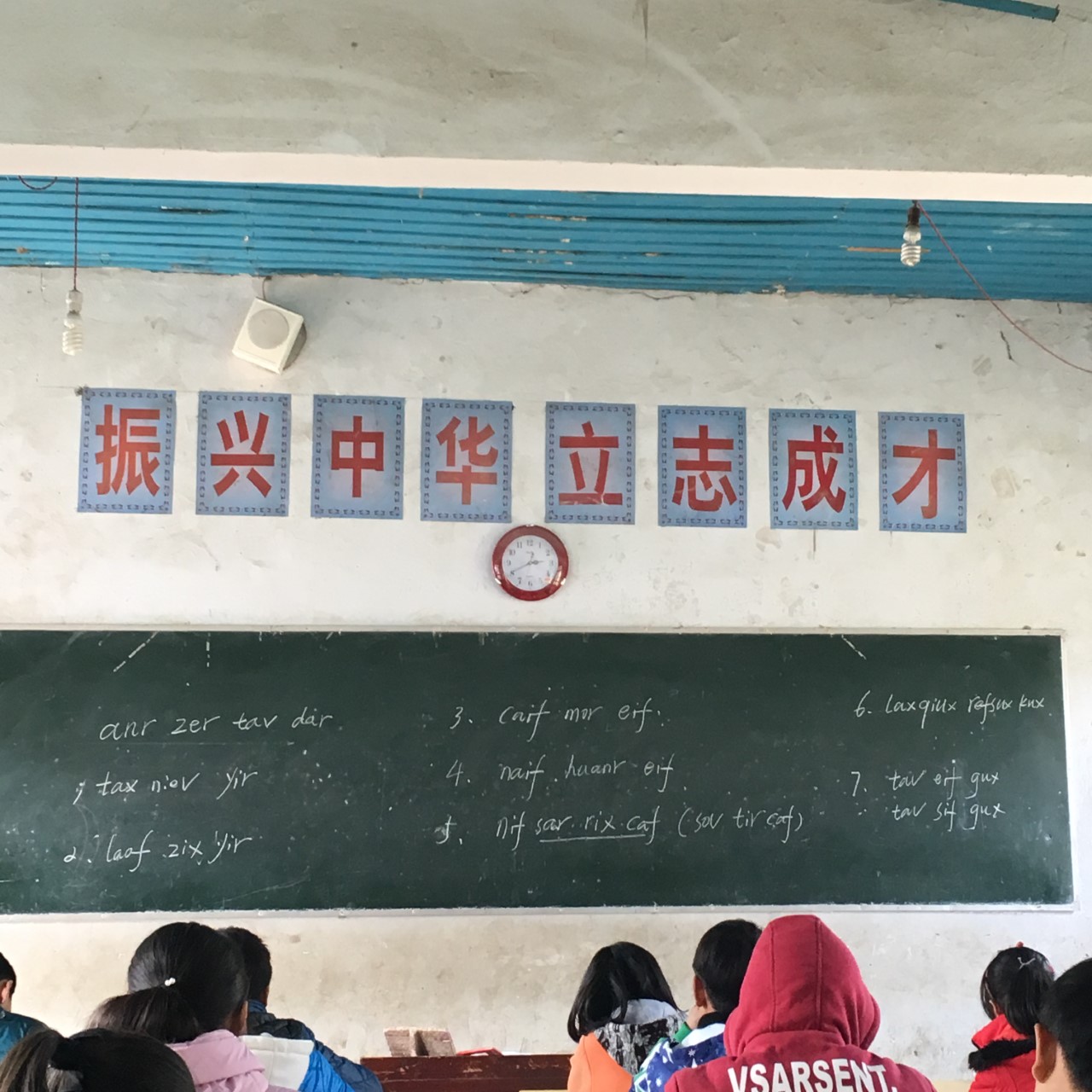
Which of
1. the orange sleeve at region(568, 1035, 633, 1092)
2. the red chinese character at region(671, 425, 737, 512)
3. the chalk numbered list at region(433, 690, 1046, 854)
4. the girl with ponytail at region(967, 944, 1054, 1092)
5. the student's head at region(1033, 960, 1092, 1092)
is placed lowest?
the orange sleeve at region(568, 1035, 633, 1092)

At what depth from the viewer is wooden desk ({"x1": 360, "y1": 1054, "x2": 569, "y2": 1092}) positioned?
3.04 metres

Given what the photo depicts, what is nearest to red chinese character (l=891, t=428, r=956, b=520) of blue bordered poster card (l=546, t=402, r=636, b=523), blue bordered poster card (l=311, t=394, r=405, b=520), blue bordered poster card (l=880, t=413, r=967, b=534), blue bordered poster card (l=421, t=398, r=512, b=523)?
blue bordered poster card (l=880, t=413, r=967, b=534)

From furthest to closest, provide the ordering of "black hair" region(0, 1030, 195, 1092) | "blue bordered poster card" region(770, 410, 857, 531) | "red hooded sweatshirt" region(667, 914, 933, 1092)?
1. "blue bordered poster card" region(770, 410, 857, 531)
2. "red hooded sweatshirt" region(667, 914, 933, 1092)
3. "black hair" region(0, 1030, 195, 1092)

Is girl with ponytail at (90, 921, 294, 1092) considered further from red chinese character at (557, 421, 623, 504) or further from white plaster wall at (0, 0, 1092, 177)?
red chinese character at (557, 421, 623, 504)

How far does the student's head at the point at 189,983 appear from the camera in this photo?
1.61 m

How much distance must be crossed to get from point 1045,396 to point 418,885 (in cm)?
294

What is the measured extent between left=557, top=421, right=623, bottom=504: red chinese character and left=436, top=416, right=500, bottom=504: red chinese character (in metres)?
0.27

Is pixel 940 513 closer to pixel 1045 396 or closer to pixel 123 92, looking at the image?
pixel 1045 396

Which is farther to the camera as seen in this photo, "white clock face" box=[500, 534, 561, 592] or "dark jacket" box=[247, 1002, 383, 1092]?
"white clock face" box=[500, 534, 561, 592]

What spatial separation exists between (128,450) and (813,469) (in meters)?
2.48

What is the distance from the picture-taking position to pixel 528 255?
4.06m

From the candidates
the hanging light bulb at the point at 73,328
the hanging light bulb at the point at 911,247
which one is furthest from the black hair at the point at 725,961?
the hanging light bulb at the point at 73,328

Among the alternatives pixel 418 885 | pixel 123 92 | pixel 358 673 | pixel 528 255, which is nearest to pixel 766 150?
pixel 123 92

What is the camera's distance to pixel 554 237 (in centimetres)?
390
